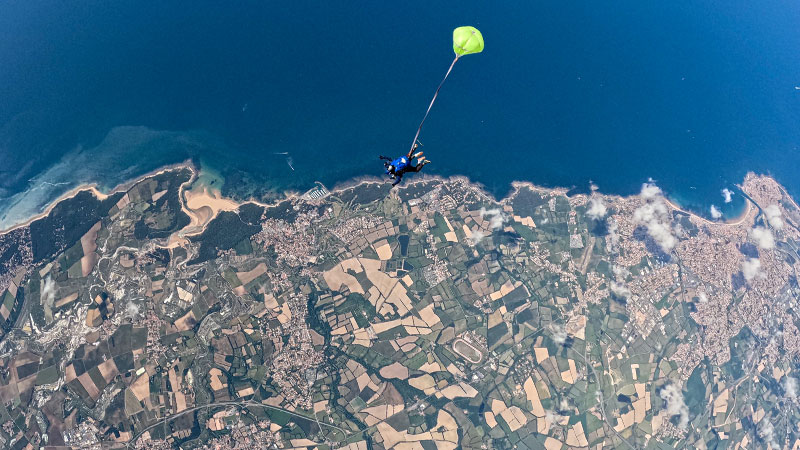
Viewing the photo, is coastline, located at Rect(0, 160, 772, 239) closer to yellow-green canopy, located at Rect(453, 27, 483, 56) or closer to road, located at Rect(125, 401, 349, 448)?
road, located at Rect(125, 401, 349, 448)

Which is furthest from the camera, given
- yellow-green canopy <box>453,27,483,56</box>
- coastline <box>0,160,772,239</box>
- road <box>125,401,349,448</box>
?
coastline <box>0,160,772,239</box>

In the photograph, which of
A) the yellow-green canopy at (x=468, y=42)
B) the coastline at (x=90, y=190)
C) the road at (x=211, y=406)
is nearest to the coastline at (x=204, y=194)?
the coastline at (x=90, y=190)

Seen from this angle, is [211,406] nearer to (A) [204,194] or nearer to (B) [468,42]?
(A) [204,194]

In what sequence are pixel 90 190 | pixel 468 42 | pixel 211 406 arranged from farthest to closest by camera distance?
1. pixel 90 190
2. pixel 211 406
3. pixel 468 42

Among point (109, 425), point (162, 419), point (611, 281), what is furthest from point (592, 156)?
point (109, 425)

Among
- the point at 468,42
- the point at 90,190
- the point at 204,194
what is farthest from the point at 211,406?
the point at 468,42

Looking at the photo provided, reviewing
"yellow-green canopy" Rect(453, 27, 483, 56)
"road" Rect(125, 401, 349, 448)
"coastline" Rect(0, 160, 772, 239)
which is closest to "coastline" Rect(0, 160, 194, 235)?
"coastline" Rect(0, 160, 772, 239)

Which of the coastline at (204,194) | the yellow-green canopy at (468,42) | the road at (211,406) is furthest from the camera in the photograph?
the coastline at (204,194)

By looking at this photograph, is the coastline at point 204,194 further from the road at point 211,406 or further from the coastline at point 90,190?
the road at point 211,406

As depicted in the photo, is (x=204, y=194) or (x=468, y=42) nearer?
(x=468, y=42)

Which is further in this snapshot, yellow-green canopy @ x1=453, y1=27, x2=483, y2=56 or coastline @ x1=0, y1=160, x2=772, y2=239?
coastline @ x1=0, y1=160, x2=772, y2=239

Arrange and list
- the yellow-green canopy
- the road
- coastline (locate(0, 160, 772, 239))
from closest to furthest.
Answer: the yellow-green canopy < the road < coastline (locate(0, 160, 772, 239))
